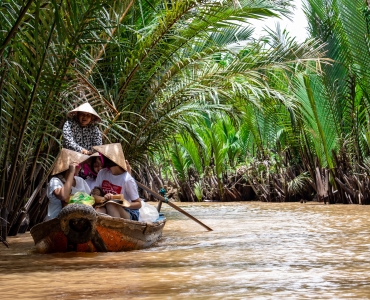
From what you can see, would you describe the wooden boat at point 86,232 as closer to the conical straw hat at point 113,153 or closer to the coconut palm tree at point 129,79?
the conical straw hat at point 113,153

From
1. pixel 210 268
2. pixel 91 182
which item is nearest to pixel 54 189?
pixel 91 182

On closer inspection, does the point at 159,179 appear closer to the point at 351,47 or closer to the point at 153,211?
the point at 351,47

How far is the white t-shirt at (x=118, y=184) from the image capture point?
21.6ft

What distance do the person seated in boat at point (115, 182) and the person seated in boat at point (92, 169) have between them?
0.17 metres

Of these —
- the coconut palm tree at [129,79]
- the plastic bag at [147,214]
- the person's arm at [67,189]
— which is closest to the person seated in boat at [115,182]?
the person's arm at [67,189]

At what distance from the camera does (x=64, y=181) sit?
650 cm

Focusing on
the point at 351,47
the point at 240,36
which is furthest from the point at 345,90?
the point at 240,36

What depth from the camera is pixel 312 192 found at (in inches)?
626

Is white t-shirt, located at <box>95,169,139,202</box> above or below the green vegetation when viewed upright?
below

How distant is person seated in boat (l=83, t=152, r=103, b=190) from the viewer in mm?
6812

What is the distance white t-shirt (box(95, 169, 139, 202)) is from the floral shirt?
63 centimetres

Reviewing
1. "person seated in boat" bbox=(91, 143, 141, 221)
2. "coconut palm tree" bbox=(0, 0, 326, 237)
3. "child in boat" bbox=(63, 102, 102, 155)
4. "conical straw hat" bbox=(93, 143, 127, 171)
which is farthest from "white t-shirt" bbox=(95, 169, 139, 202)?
"coconut palm tree" bbox=(0, 0, 326, 237)

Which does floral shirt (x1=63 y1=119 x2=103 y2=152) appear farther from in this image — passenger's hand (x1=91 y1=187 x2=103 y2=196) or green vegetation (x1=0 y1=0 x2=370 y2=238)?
passenger's hand (x1=91 y1=187 x2=103 y2=196)

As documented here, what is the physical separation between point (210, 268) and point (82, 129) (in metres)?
2.79
